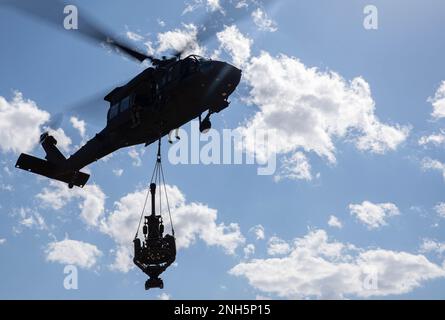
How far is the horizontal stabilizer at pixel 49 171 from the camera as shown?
3025 cm

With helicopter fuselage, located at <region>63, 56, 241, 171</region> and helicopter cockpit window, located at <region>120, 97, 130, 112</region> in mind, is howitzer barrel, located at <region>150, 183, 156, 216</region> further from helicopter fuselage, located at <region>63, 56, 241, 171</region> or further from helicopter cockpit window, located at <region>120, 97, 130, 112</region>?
helicopter cockpit window, located at <region>120, 97, 130, 112</region>

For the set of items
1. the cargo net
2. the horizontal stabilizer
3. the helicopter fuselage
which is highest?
the helicopter fuselage

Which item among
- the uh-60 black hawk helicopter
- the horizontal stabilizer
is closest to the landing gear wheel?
the uh-60 black hawk helicopter

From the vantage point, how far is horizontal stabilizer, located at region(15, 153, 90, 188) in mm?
30250

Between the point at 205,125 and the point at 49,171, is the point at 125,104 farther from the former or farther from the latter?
the point at 49,171

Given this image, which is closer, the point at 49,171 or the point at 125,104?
the point at 125,104

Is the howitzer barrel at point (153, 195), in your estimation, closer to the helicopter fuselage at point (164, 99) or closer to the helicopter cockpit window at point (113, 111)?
the helicopter fuselage at point (164, 99)

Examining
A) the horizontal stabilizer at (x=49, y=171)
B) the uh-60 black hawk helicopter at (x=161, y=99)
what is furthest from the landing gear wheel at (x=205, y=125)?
the horizontal stabilizer at (x=49, y=171)

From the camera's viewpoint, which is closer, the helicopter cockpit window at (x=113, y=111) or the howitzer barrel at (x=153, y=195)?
the howitzer barrel at (x=153, y=195)

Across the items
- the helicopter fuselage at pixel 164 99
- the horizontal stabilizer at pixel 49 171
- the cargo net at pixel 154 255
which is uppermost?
the helicopter fuselage at pixel 164 99

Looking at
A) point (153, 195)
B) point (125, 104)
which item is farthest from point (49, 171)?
point (153, 195)

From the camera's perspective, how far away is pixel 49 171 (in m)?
30.8
